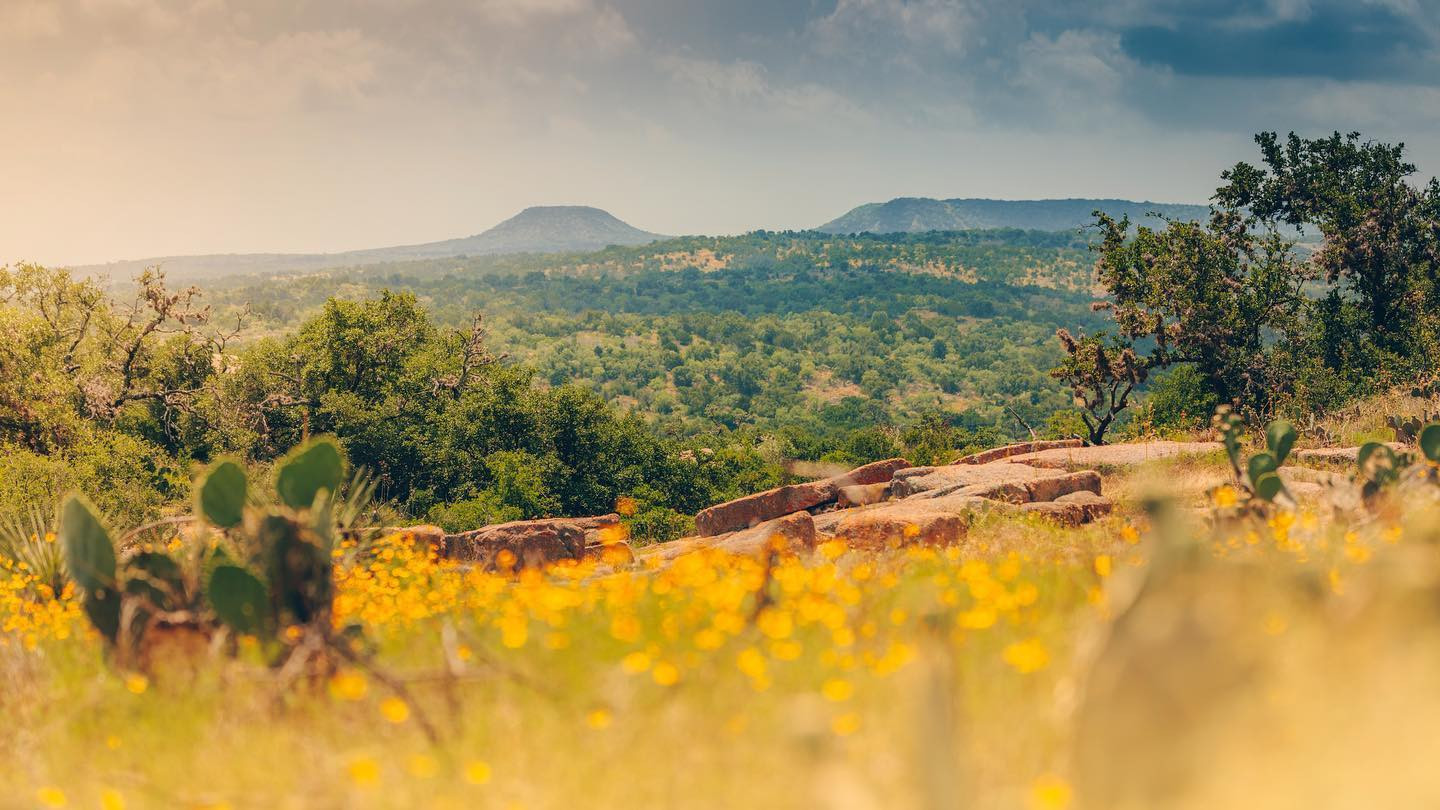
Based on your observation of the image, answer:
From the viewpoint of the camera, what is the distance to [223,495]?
5.66m

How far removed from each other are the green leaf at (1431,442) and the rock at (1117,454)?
6409mm

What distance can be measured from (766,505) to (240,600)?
1130cm

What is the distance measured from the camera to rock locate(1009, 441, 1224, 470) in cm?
1470

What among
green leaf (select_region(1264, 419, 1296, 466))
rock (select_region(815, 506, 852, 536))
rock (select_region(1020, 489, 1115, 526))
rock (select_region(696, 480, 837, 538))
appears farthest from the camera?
rock (select_region(696, 480, 837, 538))

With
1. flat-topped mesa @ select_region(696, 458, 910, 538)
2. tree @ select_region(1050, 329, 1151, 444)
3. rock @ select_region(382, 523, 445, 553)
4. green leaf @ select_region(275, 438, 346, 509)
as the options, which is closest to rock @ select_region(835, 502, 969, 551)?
flat-topped mesa @ select_region(696, 458, 910, 538)

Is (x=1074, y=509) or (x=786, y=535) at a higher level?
(x=1074, y=509)

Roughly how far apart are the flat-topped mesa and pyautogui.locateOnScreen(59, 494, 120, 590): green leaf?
33.9 ft

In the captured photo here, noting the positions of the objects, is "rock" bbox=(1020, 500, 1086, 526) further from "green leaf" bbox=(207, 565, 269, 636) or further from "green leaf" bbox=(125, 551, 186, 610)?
"green leaf" bbox=(125, 551, 186, 610)

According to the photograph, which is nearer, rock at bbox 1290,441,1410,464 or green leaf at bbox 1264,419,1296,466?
green leaf at bbox 1264,419,1296,466

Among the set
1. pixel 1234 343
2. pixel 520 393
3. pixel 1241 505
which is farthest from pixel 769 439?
pixel 1241 505

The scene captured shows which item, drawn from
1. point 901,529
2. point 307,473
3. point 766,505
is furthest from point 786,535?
point 307,473

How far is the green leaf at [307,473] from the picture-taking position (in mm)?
5633

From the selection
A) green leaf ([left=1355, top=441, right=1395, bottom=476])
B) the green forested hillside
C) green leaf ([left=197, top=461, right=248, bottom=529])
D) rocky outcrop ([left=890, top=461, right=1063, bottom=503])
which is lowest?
the green forested hillside

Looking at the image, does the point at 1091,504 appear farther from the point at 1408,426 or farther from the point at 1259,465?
the point at 1408,426
